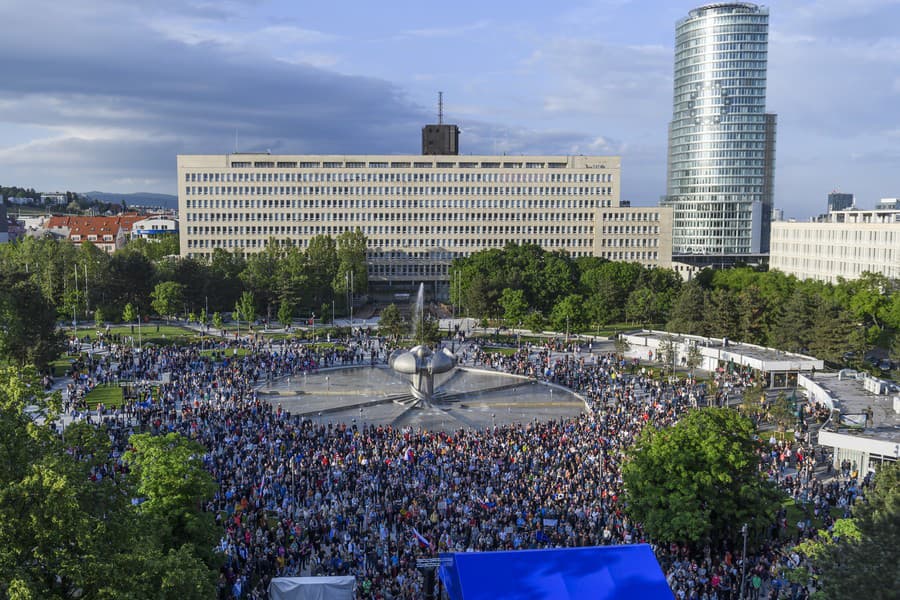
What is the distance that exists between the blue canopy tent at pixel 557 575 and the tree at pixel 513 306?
54.7 meters

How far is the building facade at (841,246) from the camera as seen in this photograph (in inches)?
3443

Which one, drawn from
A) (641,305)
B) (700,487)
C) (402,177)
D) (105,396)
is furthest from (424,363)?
(402,177)

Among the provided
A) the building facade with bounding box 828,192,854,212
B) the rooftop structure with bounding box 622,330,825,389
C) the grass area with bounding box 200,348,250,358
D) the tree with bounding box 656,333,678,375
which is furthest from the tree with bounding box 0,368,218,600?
the building facade with bounding box 828,192,854,212

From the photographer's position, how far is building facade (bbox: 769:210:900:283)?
87456mm

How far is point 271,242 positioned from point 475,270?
29849mm

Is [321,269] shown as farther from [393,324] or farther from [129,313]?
[393,324]

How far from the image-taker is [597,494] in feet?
97.1

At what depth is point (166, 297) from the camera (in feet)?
253

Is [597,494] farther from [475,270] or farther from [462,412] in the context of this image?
[475,270]

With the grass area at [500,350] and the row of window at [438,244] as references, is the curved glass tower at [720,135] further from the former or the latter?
the grass area at [500,350]

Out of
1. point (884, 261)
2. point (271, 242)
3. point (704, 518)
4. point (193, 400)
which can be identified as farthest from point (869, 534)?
point (271, 242)

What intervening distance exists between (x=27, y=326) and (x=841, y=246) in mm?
91478

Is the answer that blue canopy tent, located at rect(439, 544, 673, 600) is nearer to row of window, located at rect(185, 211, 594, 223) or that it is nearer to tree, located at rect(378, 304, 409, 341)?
tree, located at rect(378, 304, 409, 341)

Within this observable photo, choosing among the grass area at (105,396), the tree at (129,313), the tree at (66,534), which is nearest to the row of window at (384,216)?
the tree at (129,313)
